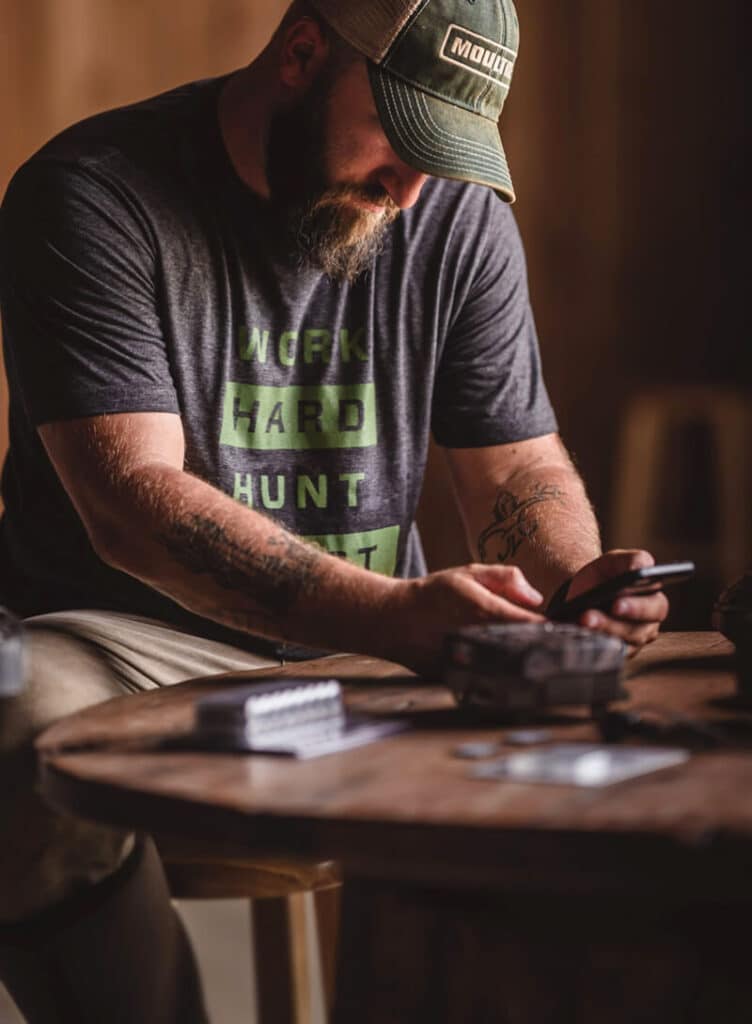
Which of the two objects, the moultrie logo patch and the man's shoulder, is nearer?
the moultrie logo patch

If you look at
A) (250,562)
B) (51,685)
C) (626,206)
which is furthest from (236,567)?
(626,206)

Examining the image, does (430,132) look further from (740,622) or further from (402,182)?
(740,622)

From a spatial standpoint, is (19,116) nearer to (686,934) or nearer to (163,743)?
(163,743)

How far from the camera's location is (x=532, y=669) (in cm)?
105

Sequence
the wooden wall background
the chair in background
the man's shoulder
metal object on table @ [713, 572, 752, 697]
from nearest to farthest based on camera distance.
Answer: metal object on table @ [713, 572, 752, 697] < the chair in background < the man's shoulder < the wooden wall background

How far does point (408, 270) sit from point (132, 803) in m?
1.03

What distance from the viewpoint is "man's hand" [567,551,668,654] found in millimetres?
1252

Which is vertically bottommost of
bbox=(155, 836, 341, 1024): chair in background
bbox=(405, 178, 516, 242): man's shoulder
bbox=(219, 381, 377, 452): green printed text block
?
bbox=(155, 836, 341, 1024): chair in background

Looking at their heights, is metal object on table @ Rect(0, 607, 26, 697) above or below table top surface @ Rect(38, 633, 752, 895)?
above

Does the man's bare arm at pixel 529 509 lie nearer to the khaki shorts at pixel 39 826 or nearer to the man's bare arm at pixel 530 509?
the man's bare arm at pixel 530 509

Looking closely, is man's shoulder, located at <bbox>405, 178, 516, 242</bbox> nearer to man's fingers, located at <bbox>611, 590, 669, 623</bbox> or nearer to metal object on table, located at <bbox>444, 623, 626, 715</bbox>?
man's fingers, located at <bbox>611, 590, 669, 623</bbox>

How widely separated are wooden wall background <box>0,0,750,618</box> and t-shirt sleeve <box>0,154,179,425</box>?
2314 millimetres

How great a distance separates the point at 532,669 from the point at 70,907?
49cm

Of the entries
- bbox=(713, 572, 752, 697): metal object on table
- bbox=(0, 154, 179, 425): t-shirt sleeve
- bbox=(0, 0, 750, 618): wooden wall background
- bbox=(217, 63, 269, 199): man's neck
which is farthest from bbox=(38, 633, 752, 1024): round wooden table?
bbox=(0, 0, 750, 618): wooden wall background
